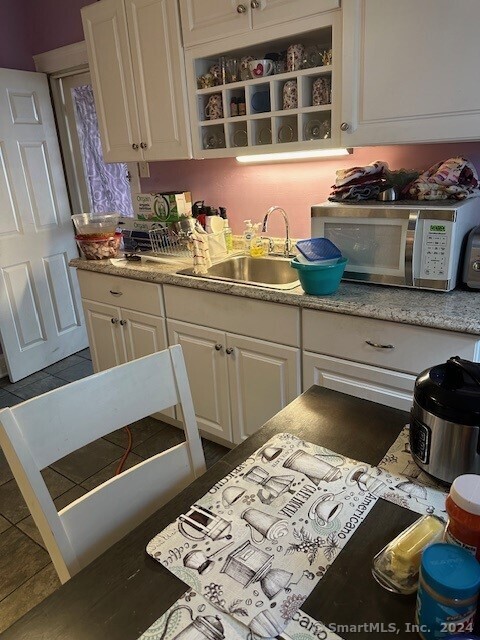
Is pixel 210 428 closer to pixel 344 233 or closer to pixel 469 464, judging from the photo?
pixel 344 233

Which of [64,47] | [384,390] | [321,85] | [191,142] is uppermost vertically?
Answer: [64,47]

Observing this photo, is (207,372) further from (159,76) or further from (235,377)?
(159,76)

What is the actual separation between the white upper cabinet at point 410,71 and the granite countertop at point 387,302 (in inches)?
21.6

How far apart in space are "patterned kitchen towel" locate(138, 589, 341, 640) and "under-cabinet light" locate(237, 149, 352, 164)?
175cm

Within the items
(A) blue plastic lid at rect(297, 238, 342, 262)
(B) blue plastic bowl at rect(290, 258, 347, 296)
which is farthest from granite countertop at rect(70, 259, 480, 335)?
(A) blue plastic lid at rect(297, 238, 342, 262)

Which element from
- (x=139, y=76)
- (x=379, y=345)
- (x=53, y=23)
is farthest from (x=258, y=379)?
(x=53, y=23)

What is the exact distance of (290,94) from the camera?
199cm

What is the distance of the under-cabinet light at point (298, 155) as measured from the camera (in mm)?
2035

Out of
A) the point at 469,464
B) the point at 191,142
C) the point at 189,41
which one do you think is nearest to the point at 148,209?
the point at 191,142

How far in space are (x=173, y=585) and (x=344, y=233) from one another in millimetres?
1478

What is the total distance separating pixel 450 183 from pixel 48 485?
87.5 inches

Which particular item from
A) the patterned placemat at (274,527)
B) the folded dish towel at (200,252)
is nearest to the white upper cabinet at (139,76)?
A: the folded dish towel at (200,252)

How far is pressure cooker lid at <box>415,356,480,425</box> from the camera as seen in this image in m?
0.79

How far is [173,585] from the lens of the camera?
0.70 meters
